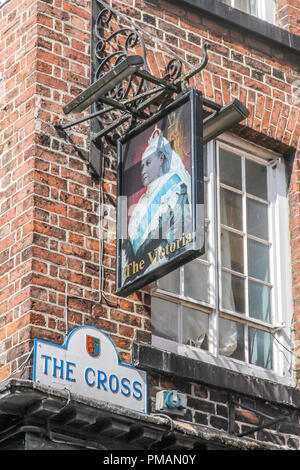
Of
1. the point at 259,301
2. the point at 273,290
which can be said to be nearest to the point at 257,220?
the point at 273,290

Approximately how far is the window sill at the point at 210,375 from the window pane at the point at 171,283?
67 centimetres

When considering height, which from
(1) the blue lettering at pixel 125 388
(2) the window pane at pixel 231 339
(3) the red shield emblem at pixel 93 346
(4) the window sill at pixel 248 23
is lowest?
(1) the blue lettering at pixel 125 388

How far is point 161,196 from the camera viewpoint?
27.9 ft

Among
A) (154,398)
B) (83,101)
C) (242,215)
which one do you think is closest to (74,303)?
(154,398)

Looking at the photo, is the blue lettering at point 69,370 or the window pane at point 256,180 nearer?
the blue lettering at point 69,370

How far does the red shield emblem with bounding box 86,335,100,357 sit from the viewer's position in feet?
27.7

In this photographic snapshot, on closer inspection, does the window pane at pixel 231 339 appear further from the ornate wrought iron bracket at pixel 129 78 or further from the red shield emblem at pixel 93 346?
the ornate wrought iron bracket at pixel 129 78

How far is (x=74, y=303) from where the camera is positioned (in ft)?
28.2

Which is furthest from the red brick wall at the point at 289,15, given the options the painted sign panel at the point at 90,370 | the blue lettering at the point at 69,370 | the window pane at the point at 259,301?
the blue lettering at the point at 69,370

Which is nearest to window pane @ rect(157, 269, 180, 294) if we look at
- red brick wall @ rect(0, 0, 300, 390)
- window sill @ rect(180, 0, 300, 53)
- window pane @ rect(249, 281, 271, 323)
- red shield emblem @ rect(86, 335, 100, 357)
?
red brick wall @ rect(0, 0, 300, 390)

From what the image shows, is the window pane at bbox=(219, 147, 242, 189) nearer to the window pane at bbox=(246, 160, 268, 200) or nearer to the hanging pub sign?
the window pane at bbox=(246, 160, 268, 200)

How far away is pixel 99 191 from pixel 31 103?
0.88 meters

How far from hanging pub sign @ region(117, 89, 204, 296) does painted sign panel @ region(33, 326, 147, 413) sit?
453mm

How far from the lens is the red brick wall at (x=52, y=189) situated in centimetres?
846
